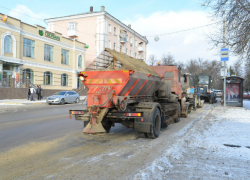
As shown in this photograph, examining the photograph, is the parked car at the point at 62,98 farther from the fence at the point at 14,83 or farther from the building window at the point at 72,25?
the building window at the point at 72,25

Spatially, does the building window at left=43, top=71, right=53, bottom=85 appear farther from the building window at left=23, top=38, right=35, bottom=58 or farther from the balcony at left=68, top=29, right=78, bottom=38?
the balcony at left=68, top=29, right=78, bottom=38

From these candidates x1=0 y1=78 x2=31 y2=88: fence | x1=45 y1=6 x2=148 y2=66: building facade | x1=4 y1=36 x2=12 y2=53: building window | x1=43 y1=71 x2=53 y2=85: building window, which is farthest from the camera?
x1=45 y1=6 x2=148 y2=66: building facade

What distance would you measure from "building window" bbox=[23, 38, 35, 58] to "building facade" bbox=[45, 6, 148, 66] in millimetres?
12044

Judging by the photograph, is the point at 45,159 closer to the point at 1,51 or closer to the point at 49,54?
the point at 1,51

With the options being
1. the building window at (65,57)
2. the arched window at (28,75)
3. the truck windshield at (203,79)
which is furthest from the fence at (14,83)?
the truck windshield at (203,79)

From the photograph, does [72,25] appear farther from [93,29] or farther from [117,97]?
[117,97]

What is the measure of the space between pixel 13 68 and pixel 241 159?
85.4ft

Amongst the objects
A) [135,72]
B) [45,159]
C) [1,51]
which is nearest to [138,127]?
[135,72]

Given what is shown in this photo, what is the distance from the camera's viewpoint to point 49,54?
98.5 ft

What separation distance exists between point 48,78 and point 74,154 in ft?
87.2

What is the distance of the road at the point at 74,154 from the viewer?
401cm

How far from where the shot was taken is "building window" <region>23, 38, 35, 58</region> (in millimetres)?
26172

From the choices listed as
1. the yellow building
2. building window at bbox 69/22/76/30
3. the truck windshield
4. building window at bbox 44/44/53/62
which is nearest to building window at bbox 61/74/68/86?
the yellow building

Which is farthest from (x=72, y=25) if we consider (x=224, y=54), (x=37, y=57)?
(x=224, y=54)
